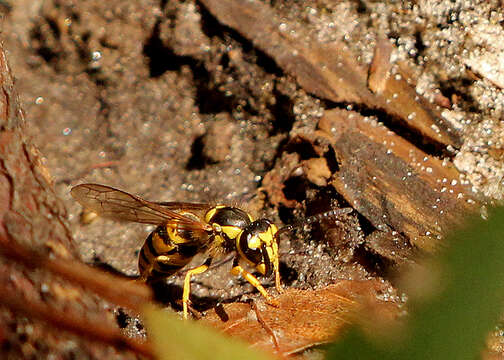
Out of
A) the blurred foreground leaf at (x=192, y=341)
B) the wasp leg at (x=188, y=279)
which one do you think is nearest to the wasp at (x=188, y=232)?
the wasp leg at (x=188, y=279)

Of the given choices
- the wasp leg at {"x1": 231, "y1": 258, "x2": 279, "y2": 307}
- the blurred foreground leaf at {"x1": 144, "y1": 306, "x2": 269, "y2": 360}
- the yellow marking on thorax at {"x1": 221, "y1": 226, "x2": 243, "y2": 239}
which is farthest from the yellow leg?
the blurred foreground leaf at {"x1": 144, "y1": 306, "x2": 269, "y2": 360}

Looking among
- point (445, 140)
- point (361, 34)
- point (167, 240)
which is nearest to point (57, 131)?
point (167, 240)

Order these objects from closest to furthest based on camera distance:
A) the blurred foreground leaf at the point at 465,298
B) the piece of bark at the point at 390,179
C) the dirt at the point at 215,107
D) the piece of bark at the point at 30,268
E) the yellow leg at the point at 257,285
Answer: the blurred foreground leaf at the point at 465,298, the piece of bark at the point at 30,268, the yellow leg at the point at 257,285, the piece of bark at the point at 390,179, the dirt at the point at 215,107

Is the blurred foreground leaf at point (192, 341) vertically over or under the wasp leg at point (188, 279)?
over

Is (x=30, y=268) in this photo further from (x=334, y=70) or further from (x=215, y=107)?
(x=215, y=107)

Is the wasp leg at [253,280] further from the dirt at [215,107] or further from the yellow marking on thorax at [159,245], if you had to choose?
the yellow marking on thorax at [159,245]

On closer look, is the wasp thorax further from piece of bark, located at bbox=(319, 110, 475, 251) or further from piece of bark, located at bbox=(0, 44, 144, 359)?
piece of bark, located at bbox=(0, 44, 144, 359)
